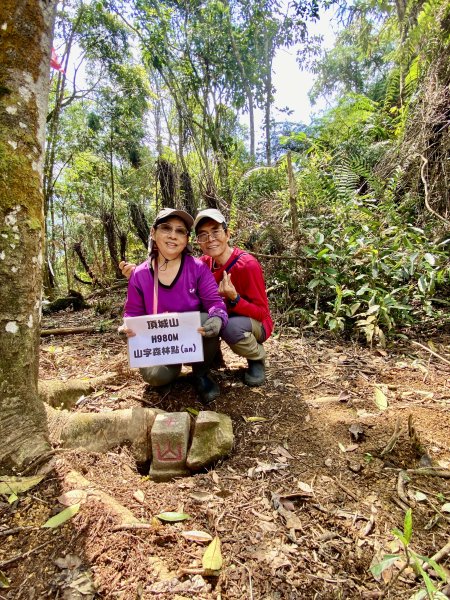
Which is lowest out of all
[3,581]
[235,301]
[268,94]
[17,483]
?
[3,581]

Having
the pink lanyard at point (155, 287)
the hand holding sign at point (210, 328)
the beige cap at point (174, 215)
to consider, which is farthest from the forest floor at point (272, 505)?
the beige cap at point (174, 215)

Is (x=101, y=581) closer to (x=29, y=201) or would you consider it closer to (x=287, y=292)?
(x=29, y=201)

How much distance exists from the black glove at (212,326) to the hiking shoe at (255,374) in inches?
26.1

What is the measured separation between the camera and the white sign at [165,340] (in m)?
2.21

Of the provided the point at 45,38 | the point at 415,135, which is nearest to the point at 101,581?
the point at 45,38

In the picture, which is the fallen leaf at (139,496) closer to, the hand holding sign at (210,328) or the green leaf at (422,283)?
the hand holding sign at (210,328)

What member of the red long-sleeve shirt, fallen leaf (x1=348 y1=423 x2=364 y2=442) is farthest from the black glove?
fallen leaf (x1=348 y1=423 x2=364 y2=442)

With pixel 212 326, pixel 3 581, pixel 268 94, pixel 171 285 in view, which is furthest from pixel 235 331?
pixel 268 94

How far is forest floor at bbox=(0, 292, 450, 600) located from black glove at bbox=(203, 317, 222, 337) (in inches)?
23.3

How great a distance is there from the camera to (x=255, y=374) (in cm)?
272

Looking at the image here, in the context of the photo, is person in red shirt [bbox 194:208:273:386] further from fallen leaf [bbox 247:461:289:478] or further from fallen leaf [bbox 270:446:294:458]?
fallen leaf [bbox 247:461:289:478]

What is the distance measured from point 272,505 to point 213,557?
1.31 feet

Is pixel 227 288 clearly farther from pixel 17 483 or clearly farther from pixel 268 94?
pixel 268 94

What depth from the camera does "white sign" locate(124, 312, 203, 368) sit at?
7.27ft
